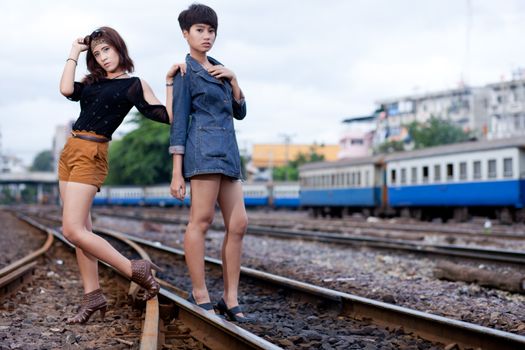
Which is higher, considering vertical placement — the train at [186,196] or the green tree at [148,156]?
the green tree at [148,156]

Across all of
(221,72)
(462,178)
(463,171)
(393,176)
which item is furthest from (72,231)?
(393,176)

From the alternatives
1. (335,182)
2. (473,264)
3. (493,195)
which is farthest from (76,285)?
(335,182)

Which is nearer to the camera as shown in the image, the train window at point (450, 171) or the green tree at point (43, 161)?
the train window at point (450, 171)

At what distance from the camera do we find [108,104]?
4.18 metres

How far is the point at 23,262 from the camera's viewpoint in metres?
7.34

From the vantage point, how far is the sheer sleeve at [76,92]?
4215 millimetres

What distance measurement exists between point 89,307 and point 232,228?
97 cm

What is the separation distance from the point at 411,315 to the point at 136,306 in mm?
1751

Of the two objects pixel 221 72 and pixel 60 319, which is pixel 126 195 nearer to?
pixel 60 319

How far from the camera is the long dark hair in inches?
167

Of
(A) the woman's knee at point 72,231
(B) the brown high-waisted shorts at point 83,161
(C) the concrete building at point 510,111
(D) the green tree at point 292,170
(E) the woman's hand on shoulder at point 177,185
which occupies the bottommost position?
(A) the woman's knee at point 72,231

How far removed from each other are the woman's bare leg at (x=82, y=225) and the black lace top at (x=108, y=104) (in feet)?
1.19

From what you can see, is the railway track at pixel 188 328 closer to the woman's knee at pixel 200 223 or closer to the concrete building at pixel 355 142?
the woman's knee at pixel 200 223

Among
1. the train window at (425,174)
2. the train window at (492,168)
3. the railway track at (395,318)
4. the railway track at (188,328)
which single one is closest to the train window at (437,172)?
the train window at (425,174)
